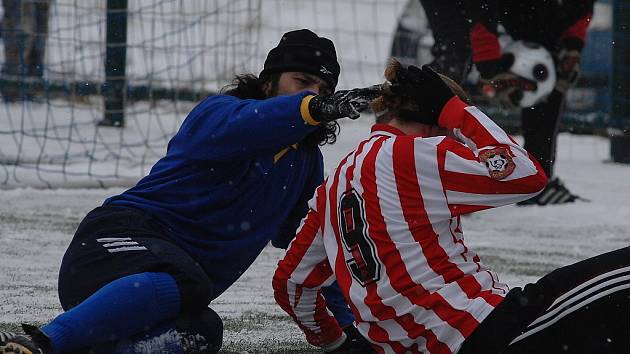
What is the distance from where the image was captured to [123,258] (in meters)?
2.99

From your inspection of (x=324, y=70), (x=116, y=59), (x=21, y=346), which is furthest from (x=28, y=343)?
(x=116, y=59)

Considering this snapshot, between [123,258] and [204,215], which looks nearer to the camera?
[123,258]

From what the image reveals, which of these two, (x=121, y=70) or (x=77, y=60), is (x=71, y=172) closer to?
(x=121, y=70)

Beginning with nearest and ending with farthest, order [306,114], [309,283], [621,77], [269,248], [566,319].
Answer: [566,319] → [306,114] → [309,283] → [269,248] → [621,77]

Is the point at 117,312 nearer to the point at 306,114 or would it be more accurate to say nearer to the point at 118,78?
the point at 306,114

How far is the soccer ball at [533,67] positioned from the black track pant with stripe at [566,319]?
154 inches

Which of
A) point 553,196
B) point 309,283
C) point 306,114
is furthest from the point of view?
point 553,196

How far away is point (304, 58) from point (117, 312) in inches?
38.3

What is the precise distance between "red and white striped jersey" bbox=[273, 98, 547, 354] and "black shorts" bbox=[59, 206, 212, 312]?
0.40 meters

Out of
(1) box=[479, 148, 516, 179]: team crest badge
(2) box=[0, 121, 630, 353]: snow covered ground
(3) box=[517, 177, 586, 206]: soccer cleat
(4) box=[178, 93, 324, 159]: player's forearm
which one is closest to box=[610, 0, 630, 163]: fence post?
(2) box=[0, 121, 630, 353]: snow covered ground

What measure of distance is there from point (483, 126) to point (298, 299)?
81 centimetres

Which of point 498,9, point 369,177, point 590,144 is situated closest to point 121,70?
point 498,9

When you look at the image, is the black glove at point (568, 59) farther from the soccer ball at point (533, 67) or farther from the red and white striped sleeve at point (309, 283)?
the red and white striped sleeve at point (309, 283)

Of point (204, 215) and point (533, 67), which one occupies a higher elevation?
point (533, 67)
